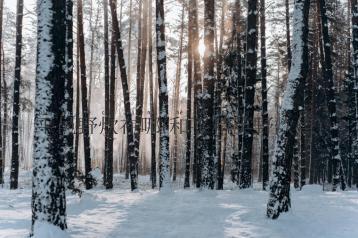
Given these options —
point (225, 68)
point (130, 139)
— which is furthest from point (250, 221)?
point (225, 68)

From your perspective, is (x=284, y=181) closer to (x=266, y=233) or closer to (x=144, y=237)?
(x=266, y=233)

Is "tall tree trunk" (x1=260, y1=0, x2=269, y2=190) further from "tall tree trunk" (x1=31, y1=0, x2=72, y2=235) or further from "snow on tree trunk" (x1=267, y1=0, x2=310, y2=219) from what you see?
"tall tree trunk" (x1=31, y1=0, x2=72, y2=235)

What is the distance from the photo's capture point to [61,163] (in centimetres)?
713

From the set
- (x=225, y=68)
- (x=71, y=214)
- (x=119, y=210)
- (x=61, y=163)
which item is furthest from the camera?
(x=225, y=68)

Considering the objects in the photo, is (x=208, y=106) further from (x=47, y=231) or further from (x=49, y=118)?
(x=47, y=231)

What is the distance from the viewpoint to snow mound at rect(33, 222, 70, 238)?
6.65 m

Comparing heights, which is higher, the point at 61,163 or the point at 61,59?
the point at 61,59

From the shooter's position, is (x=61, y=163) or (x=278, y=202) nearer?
(x=61, y=163)

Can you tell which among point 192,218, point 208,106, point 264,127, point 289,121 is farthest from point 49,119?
point 264,127

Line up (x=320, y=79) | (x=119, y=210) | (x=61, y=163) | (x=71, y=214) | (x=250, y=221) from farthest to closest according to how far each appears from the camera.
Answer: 1. (x=320, y=79)
2. (x=119, y=210)
3. (x=71, y=214)
4. (x=250, y=221)
5. (x=61, y=163)

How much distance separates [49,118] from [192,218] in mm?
3837

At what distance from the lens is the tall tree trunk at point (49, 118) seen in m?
6.89

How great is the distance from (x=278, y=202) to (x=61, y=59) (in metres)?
4.99

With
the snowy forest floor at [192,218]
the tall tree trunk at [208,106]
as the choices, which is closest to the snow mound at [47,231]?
the snowy forest floor at [192,218]
